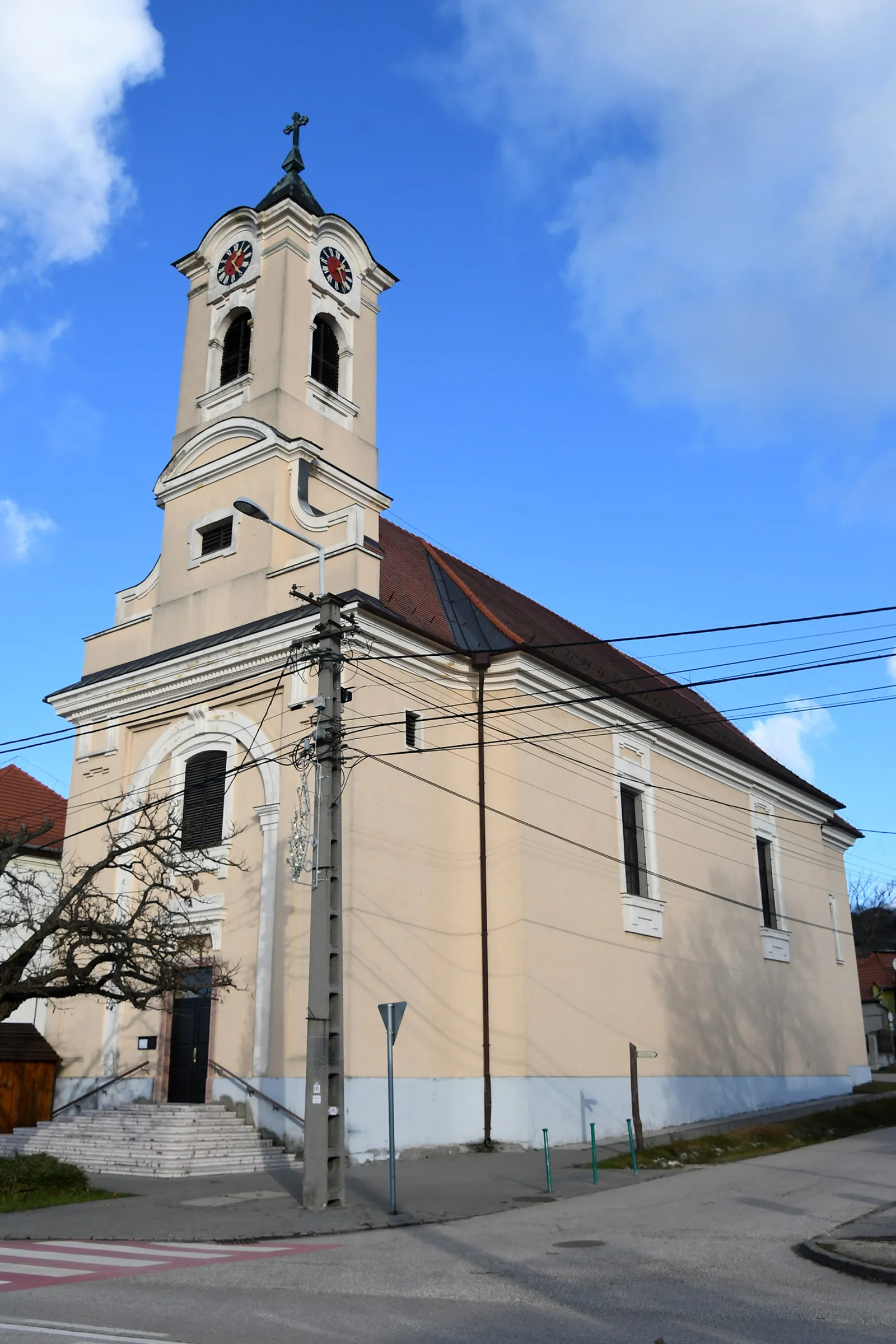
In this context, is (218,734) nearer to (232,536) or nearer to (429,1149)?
(232,536)

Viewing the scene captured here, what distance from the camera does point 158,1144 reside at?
1816 centimetres

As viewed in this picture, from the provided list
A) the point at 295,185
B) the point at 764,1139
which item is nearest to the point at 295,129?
the point at 295,185

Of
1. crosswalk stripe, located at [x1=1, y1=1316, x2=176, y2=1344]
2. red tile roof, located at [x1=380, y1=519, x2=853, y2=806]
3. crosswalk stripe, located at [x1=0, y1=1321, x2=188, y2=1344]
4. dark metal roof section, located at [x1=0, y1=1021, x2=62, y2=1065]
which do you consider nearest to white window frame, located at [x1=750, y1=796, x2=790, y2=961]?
red tile roof, located at [x1=380, y1=519, x2=853, y2=806]

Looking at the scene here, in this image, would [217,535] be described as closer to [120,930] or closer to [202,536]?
[202,536]

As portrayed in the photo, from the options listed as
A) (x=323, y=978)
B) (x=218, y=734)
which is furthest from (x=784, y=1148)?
(x=218, y=734)

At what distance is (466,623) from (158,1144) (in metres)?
12.3

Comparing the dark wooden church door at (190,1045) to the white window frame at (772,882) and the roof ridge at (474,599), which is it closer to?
the roof ridge at (474,599)

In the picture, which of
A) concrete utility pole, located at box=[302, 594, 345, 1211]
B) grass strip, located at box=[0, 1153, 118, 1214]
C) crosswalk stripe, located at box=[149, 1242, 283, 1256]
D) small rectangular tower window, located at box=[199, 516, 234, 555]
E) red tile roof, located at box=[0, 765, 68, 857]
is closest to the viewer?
crosswalk stripe, located at box=[149, 1242, 283, 1256]

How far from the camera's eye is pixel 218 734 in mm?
23219

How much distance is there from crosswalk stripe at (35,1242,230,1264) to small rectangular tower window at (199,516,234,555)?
1553 centimetres

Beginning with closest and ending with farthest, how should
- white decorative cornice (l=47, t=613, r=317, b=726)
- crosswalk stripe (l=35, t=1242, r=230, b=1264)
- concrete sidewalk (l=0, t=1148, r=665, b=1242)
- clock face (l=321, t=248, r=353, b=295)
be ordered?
crosswalk stripe (l=35, t=1242, r=230, b=1264)
concrete sidewalk (l=0, t=1148, r=665, b=1242)
white decorative cornice (l=47, t=613, r=317, b=726)
clock face (l=321, t=248, r=353, b=295)

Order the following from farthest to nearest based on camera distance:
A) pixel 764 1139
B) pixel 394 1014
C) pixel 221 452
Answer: pixel 221 452
pixel 764 1139
pixel 394 1014

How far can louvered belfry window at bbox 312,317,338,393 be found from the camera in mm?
27188

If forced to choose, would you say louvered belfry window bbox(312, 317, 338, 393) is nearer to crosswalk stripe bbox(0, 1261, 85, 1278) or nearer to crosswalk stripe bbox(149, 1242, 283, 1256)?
crosswalk stripe bbox(149, 1242, 283, 1256)
